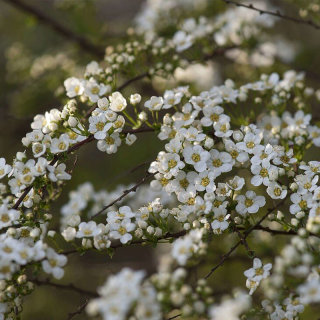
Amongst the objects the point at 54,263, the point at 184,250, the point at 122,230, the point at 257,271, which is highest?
the point at 122,230

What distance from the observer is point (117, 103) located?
2943mm

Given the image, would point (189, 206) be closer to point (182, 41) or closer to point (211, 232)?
point (211, 232)

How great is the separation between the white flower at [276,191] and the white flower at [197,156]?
17.0 inches

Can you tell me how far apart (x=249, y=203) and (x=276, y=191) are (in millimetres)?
197

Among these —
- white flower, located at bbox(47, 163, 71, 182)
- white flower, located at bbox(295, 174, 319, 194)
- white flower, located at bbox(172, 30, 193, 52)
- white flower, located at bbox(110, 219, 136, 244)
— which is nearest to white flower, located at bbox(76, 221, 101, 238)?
white flower, located at bbox(110, 219, 136, 244)

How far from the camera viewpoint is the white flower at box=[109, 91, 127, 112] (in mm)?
2914

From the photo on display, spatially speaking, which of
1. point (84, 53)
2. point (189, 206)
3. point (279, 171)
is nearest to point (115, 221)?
point (189, 206)

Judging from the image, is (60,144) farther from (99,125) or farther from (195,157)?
(195,157)

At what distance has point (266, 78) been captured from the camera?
12.1 feet

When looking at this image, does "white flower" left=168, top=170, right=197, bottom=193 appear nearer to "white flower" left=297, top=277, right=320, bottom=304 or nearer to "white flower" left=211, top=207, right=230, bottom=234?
"white flower" left=211, top=207, right=230, bottom=234

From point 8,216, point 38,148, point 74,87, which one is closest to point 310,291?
point 8,216

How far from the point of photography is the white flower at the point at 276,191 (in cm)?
278

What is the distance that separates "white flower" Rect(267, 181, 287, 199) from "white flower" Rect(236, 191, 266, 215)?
80 mm

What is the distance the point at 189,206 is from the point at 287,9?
5.05m
